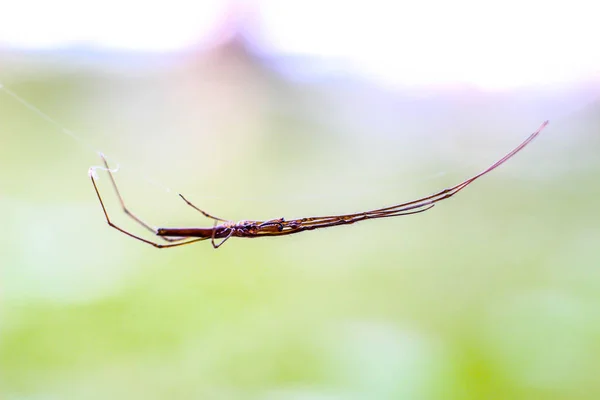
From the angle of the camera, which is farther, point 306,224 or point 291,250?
point 291,250

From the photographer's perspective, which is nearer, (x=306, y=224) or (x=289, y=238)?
(x=306, y=224)

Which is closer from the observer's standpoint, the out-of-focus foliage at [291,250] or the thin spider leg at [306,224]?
the thin spider leg at [306,224]

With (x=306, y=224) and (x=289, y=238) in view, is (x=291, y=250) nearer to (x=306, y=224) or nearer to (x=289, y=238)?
(x=289, y=238)

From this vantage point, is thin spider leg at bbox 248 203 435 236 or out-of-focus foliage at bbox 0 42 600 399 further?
out-of-focus foliage at bbox 0 42 600 399

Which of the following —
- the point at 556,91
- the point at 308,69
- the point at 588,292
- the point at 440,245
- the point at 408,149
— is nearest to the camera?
the point at 588,292

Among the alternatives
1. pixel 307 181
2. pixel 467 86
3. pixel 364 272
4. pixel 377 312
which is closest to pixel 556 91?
pixel 467 86

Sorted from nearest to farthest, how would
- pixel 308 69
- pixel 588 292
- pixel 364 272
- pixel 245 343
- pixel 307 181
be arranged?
pixel 245 343 → pixel 588 292 → pixel 364 272 → pixel 307 181 → pixel 308 69

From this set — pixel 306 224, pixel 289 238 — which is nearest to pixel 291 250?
pixel 289 238

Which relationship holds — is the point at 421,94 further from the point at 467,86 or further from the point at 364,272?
the point at 364,272
